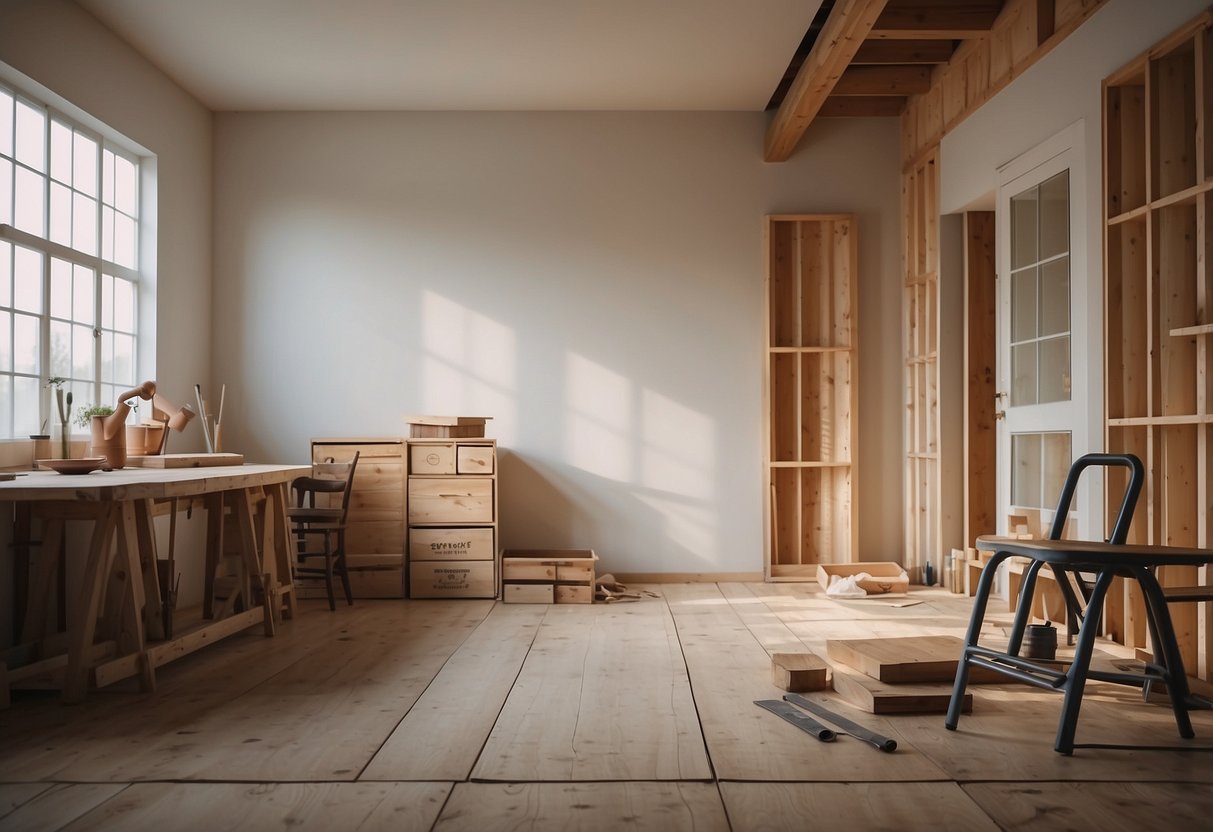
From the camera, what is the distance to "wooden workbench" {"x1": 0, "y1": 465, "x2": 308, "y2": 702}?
365cm

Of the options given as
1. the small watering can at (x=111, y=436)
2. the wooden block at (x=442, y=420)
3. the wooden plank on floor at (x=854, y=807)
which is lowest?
the wooden plank on floor at (x=854, y=807)

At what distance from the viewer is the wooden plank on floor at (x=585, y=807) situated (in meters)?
2.44

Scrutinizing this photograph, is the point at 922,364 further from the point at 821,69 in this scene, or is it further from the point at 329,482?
the point at 329,482

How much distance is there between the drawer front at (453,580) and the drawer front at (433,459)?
59 cm

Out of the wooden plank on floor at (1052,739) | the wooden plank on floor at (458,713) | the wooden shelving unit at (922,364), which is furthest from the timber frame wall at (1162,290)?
the wooden plank on floor at (458,713)

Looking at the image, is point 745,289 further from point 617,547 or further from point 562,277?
point 617,547

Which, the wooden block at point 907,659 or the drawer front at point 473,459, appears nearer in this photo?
the wooden block at point 907,659

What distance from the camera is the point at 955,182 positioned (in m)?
6.26

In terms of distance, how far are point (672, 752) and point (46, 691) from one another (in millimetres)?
2514

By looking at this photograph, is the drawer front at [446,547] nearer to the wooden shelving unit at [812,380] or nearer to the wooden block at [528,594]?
the wooden block at [528,594]

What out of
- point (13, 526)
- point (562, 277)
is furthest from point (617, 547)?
point (13, 526)

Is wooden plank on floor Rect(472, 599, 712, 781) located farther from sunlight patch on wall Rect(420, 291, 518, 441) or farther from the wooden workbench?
sunlight patch on wall Rect(420, 291, 518, 441)

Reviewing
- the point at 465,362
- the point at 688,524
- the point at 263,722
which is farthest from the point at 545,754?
the point at 465,362

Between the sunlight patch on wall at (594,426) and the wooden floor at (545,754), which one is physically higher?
the sunlight patch on wall at (594,426)
